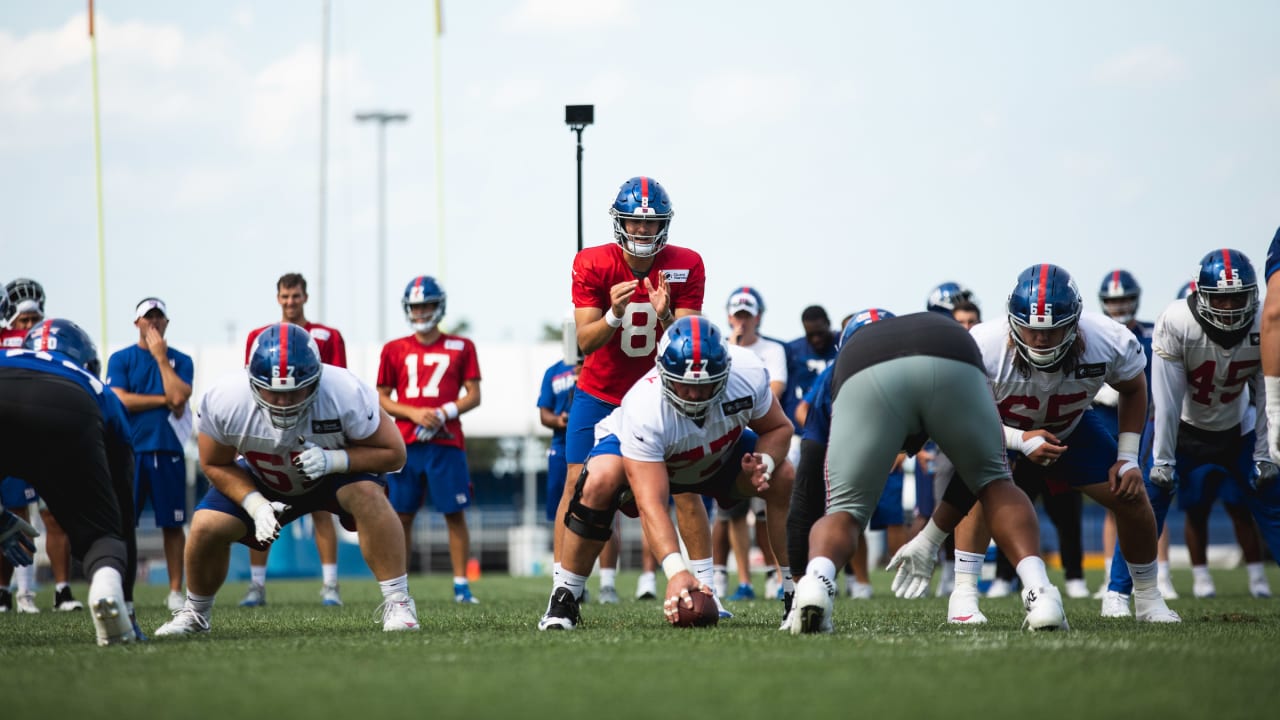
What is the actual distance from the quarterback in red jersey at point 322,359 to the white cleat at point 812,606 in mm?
5465

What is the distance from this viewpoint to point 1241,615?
7379 millimetres

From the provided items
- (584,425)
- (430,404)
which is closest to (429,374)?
(430,404)

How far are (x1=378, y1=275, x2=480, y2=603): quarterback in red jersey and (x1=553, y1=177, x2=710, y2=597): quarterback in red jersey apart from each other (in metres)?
3.36

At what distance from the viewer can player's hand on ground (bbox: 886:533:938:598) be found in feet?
21.1

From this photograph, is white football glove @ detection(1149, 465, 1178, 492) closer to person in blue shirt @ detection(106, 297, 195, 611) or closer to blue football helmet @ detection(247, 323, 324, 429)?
blue football helmet @ detection(247, 323, 324, 429)

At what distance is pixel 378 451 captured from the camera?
6.22 meters

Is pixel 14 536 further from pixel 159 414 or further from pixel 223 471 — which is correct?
pixel 159 414

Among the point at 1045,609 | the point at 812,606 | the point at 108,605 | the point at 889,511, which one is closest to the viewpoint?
the point at 108,605

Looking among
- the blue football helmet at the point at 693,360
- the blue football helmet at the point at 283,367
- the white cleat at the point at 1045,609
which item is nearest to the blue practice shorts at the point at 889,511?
the white cleat at the point at 1045,609

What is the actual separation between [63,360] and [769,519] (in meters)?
3.50

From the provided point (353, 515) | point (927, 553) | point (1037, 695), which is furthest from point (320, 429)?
point (1037, 695)

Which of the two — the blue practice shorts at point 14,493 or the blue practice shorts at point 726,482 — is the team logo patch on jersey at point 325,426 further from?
the blue practice shorts at point 14,493

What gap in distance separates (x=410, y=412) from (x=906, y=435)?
599 centimetres

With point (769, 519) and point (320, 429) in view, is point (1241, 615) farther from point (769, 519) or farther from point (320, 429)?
point (320, 429)
